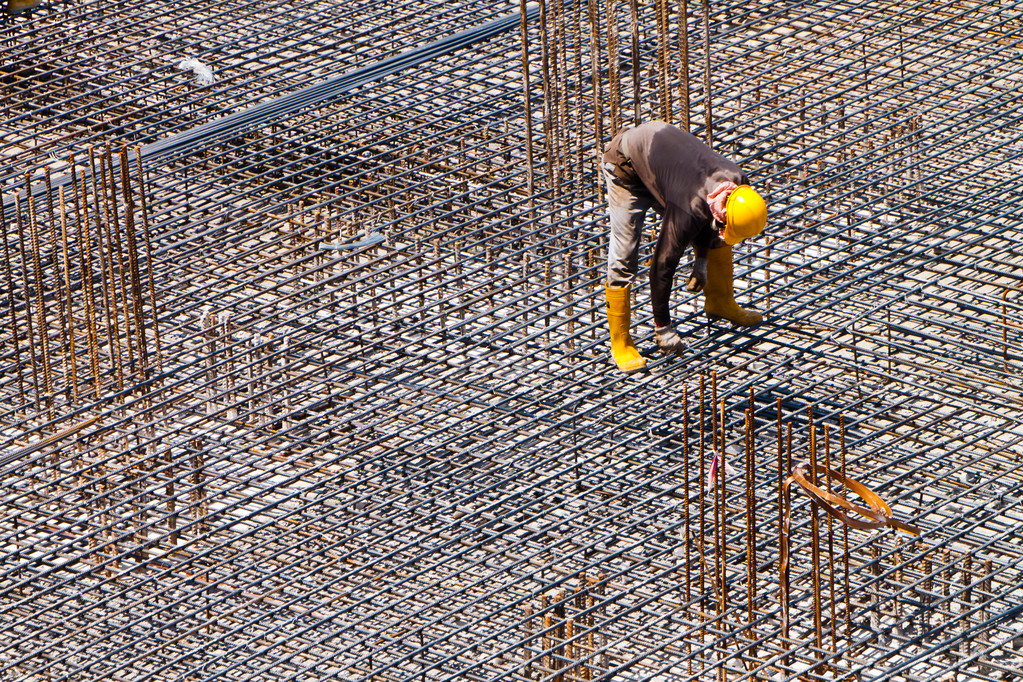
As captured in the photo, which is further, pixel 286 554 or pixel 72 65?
pixel 72 65

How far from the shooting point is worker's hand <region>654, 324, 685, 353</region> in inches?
534

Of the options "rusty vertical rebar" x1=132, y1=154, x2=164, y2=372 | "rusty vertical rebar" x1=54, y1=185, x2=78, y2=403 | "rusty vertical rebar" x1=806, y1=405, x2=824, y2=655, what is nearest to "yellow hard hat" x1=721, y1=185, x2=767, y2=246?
"rusty vertical rebar" x1=806, y1=405, x2=824, y2=655

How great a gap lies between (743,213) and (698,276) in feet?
3.77

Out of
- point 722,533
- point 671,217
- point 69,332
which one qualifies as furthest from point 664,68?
point 69,332

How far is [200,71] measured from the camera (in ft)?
58.3

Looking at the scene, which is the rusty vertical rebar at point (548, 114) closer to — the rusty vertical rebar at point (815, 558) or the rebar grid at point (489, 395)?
the rebar grid at point (489, 395)

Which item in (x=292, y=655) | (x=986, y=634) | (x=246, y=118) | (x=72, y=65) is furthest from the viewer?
(x=72, y=65)

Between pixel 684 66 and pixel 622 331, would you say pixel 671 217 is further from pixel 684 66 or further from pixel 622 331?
pixel 684 66

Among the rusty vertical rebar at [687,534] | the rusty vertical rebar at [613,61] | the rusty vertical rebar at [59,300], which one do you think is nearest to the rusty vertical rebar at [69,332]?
the rusty vertical rebar at [59,300]

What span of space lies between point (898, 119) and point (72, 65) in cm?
681

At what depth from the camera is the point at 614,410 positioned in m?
13.7

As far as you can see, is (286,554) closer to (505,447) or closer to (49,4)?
(505,447)

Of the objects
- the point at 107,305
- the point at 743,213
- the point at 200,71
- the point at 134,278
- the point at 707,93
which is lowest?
the point at 107,305

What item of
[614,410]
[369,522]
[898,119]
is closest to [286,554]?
[369,522]
